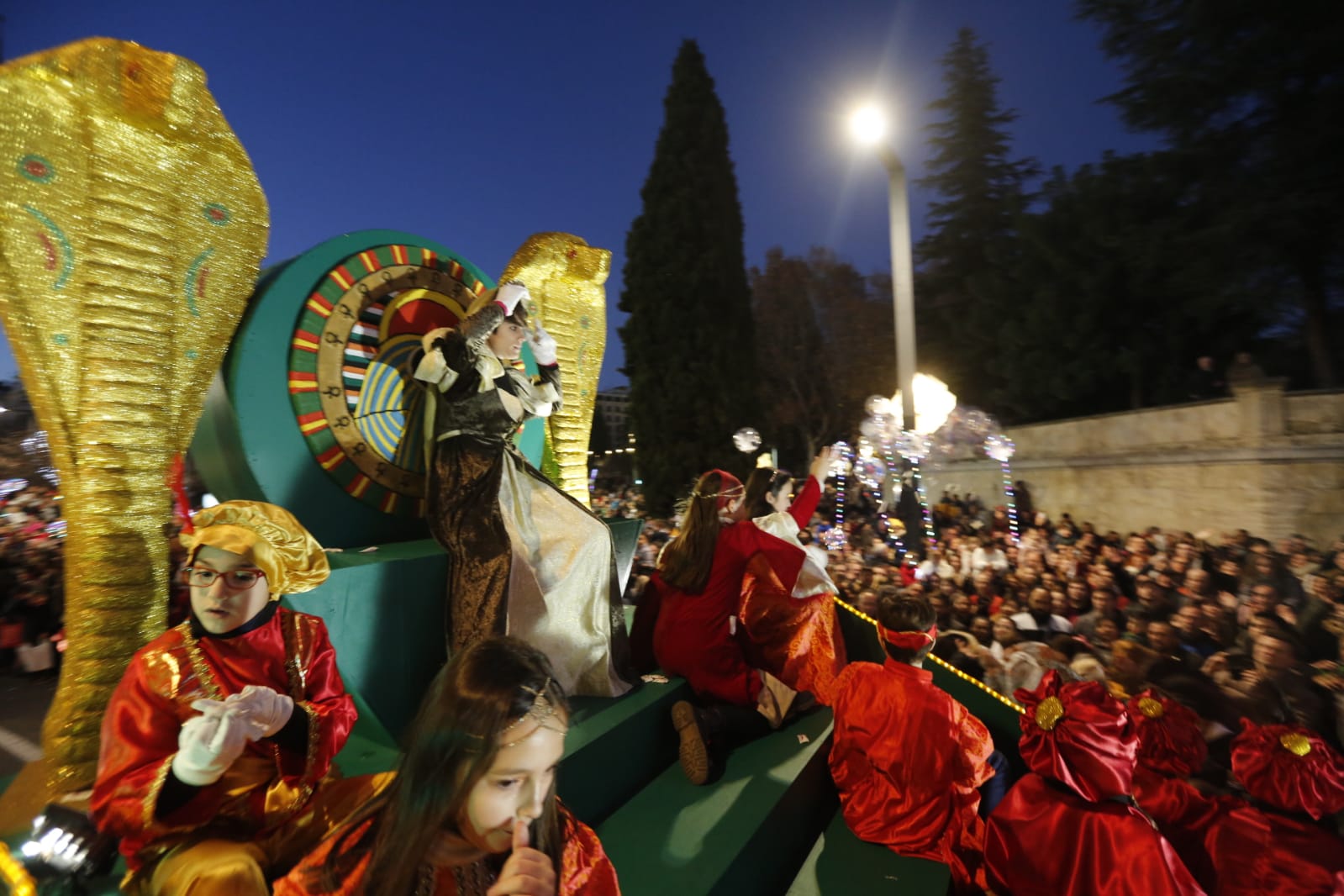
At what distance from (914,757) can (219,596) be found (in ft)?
8.60

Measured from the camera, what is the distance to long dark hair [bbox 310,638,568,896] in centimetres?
108

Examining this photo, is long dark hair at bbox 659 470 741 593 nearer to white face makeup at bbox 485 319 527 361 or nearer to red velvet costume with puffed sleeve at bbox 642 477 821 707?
red velvet costume with puffed sleeve at bbox 642 477 821 707

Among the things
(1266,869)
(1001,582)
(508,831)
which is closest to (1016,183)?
(1001,582)

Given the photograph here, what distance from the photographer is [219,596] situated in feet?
5.38

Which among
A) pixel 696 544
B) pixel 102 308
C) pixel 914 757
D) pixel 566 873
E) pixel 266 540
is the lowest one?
pixel 914 757

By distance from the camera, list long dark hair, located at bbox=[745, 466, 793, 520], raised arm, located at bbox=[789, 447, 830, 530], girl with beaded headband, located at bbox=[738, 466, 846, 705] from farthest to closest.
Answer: long dark hair, located at bbox=[745, 466, 793, 520] → raised arm, located at bbox=[789, 447, 830, 530] → girl with beaded headband, located at bbox=[738, 466, 846, 705]

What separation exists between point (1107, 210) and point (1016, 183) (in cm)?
1189

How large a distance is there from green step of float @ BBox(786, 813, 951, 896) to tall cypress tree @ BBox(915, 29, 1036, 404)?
1828 centimetres

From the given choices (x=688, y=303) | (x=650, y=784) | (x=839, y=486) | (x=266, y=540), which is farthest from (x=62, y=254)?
(x=688, y=303)

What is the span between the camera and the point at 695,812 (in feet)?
8.36

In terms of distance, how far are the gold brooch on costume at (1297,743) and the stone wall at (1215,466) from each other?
4.64m

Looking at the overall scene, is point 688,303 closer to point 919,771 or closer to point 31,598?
point 31,598

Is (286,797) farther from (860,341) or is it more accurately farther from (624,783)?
(860,341)

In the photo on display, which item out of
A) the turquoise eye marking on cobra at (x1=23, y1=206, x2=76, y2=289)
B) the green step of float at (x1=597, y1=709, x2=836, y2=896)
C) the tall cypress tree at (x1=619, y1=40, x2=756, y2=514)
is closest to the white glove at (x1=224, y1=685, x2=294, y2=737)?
the green step of float at (x1=597, y1=709, x2=836, y2=896)
